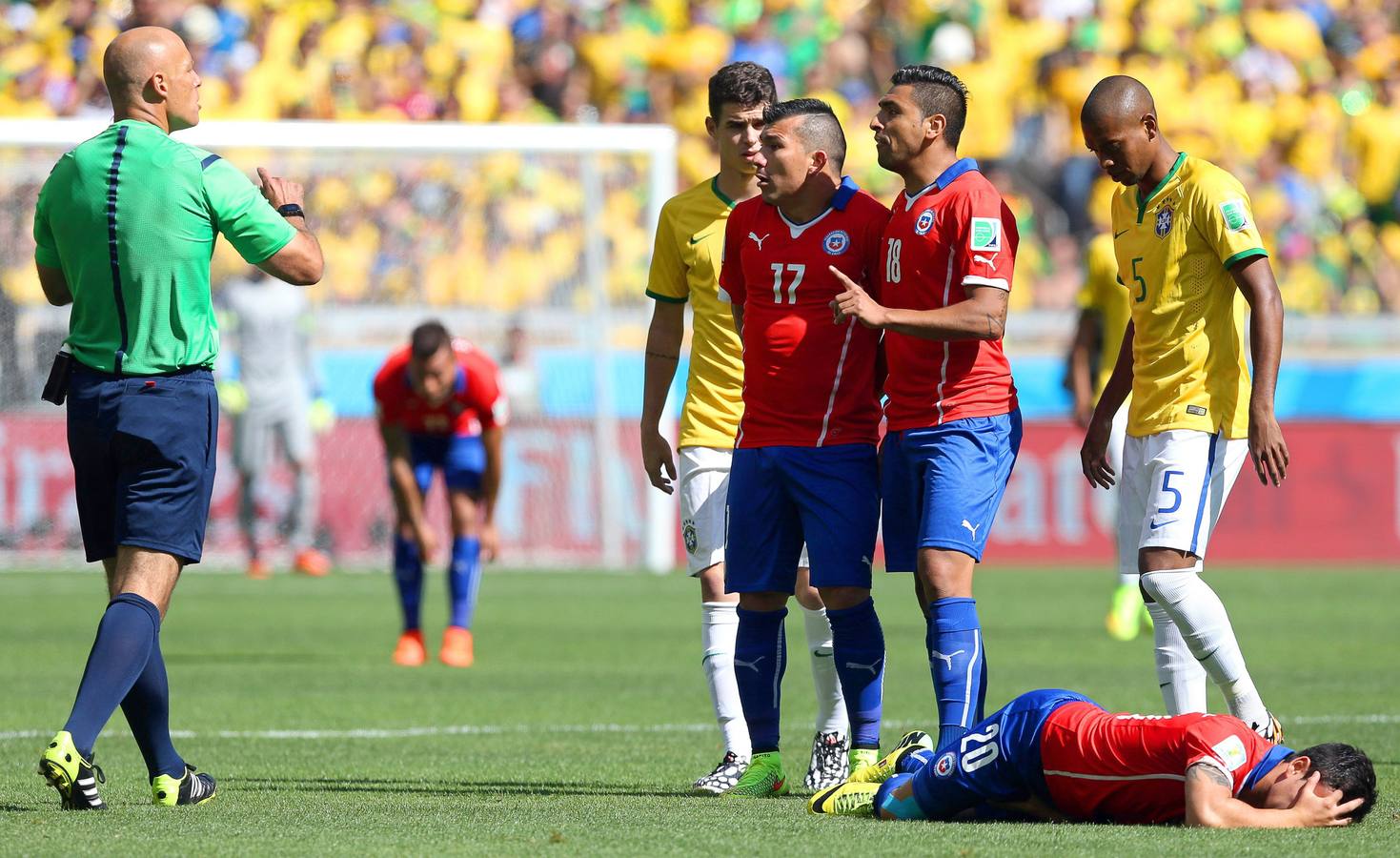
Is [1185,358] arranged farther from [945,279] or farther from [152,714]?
[152,714]

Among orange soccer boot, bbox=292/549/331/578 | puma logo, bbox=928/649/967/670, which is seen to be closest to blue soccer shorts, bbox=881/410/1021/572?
puma logo, bbox=928/649/967/670

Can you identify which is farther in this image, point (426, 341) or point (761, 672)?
point (426, 341)

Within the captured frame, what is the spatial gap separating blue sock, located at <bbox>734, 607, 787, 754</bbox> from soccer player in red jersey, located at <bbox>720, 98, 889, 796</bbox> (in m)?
0.03

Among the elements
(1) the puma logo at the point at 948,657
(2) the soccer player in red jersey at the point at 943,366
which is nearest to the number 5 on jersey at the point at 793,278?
(2) the soccer player in red jersey at the point at 943,366

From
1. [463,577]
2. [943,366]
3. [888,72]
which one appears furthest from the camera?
[888,72]

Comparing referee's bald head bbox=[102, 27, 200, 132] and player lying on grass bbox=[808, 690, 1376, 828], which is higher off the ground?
referee's bald head bbox=[102, 27, 200, 132]

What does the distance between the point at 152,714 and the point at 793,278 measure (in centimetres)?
228

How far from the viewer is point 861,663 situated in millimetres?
6430

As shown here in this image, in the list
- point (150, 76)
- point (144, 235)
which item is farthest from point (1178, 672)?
point (150, 76)

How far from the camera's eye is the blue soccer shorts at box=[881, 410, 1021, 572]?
20.1 ft

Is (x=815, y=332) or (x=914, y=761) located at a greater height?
(x=815, y=332)

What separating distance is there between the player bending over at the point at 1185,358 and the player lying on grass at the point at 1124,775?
99cm

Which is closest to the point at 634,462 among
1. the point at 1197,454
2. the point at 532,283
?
the point at 532,283

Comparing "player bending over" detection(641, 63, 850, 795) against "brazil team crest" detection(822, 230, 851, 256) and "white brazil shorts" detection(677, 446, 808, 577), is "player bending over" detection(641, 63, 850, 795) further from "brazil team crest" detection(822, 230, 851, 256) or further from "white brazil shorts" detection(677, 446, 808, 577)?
"brazil team crest" detection(822, 230, 851, 256)
